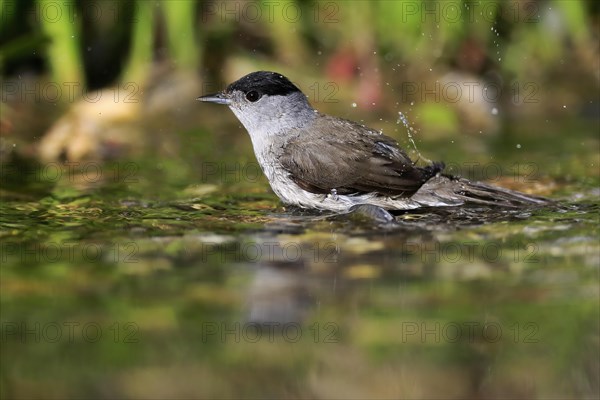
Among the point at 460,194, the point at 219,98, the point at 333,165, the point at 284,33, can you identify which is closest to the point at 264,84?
the point at 219,98

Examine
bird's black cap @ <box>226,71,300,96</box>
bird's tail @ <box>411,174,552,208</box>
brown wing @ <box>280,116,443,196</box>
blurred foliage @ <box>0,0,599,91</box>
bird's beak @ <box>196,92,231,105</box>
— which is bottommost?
bird's tail @ <box>411,174,552,208</box>

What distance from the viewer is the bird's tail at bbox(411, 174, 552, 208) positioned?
212 inches

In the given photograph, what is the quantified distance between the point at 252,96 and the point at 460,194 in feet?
4.41

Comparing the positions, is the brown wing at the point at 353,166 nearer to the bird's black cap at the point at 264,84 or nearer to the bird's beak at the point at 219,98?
the bird's black cap at the point at 264,84

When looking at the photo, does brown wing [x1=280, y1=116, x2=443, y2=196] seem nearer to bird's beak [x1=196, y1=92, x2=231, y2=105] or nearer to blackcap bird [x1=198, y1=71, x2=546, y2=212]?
blackcap bird [x1=198, y1=71, x2=546, y2=212]

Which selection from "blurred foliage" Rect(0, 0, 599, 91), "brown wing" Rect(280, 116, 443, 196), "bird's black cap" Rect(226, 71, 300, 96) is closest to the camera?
"brown wing" Rect(280, 116, 443, 196)

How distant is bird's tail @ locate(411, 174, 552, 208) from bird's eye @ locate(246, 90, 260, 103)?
1.11 m

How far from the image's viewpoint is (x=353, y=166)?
17.8ft

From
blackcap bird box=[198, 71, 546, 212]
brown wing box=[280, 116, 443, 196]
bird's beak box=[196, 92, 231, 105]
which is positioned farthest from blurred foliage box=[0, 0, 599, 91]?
brown wing box=[280, 116, 443, 196]

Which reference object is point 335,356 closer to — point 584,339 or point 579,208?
point 584,339

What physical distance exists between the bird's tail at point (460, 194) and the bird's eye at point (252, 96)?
3.63ft

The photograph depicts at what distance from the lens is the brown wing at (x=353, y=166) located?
536 cm

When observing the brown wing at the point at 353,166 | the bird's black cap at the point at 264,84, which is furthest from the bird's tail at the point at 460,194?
the bird's black cap at the point at 264,84

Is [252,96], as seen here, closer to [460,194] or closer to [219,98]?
[219,98]
